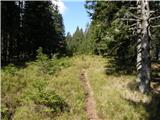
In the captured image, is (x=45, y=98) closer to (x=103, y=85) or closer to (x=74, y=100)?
(x=74, y=100)

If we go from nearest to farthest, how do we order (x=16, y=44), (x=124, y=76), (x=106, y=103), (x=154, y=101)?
(x=106, y=103), (x=154, y=101), (x=124, y=76), (x=16, y=44)

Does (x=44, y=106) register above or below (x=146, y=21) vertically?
below

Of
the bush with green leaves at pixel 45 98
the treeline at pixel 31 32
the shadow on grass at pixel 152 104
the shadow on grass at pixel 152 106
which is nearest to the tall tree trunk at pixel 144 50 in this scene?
the shadow on grass at pixel 152 104

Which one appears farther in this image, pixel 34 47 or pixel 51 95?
pixel 34 47

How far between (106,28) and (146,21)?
532 cm

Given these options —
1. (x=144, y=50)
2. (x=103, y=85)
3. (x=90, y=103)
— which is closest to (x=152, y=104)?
(x=90, y=103)

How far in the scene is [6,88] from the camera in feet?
52.3

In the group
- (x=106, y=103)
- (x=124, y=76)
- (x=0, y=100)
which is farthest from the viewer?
(x=124, y=76)

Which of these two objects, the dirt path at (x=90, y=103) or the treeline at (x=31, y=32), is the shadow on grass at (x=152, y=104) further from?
the treeline at (x=31, y=32)

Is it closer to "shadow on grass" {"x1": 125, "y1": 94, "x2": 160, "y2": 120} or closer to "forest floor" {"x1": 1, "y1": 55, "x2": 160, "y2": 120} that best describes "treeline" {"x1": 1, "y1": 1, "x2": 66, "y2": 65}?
"forest floor" {"x1": 1, "y1": 55, "x2": 160, "y2": 120}

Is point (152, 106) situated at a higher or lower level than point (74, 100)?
lower

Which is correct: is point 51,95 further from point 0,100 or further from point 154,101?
point 154,101

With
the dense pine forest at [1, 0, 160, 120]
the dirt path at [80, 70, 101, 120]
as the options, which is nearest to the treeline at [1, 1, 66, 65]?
the dense pine forest at [1, 0, 160, 120]

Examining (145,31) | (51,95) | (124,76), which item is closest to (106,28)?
(124,76)
